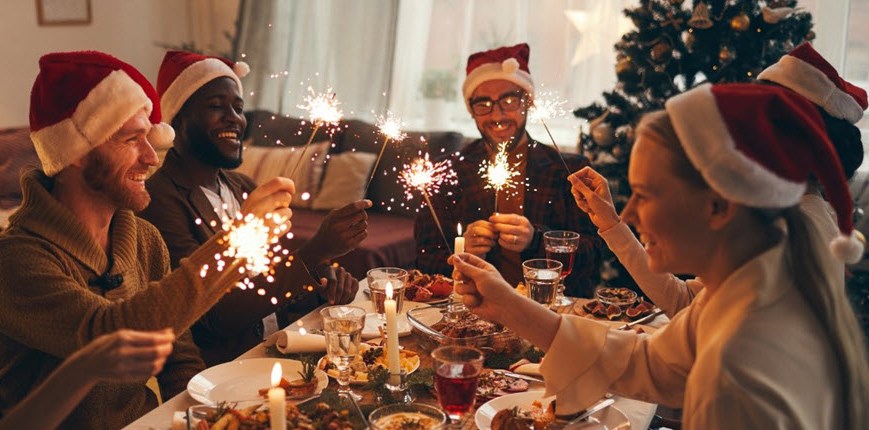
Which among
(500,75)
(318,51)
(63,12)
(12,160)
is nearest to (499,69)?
(500,75)

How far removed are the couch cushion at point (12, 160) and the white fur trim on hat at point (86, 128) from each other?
10.5 feet

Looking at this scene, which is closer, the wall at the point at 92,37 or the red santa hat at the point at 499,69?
the red santa hat at the point at 499,69

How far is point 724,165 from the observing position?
129cm

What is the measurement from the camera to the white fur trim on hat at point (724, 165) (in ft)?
4.19

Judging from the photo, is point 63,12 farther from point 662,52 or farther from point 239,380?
point 239,380

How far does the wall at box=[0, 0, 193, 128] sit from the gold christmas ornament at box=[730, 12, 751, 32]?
448 cm

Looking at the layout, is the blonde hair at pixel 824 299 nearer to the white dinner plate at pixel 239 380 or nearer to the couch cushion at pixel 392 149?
the white dinner plate at pixel 239 380

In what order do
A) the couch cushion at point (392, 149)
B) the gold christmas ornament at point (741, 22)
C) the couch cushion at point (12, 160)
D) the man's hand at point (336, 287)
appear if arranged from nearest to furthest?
the man's hand at point (336, 287), the gold christmas ornament at point (741, 22), the couch cushion at point (12, 160), the couch cushion at point (392, 149)

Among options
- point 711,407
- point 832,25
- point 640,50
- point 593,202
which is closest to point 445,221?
point 593,202

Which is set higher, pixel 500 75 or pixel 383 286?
pixel 500 75

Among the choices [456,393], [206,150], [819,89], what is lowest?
[456,393]

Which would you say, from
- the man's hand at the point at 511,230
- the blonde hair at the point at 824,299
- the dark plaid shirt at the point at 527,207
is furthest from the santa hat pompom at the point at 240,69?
the blonde hair at the point at 824,299

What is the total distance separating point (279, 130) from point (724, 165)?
15.6ft

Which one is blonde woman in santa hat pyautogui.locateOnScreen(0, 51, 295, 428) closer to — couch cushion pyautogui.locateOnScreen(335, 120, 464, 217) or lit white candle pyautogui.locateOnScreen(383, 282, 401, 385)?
lit white candle pyautogui.locateOnScreen(383, 282, 401, 385)
